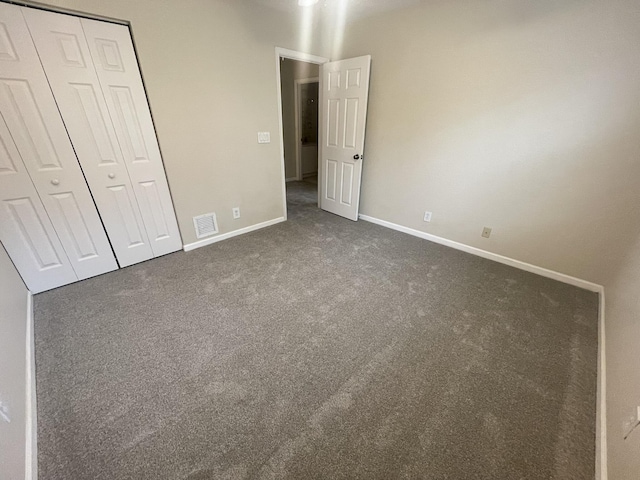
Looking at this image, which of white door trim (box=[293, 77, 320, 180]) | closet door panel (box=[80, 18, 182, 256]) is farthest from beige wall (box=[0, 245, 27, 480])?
white door trim (box=[293, 77, 320, 180])

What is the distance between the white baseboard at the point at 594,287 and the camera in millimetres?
1098

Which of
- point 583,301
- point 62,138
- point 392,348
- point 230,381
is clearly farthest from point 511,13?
point 62,138

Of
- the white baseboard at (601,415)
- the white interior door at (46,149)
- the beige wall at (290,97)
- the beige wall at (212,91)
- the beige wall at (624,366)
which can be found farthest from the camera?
→ the beige wall at (290,97)

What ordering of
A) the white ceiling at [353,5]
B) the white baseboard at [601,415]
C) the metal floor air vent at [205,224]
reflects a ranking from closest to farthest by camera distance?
the white baseboard at [601,415] < the white ceiling at [353,5] < the metal floor air vent at [205,224]

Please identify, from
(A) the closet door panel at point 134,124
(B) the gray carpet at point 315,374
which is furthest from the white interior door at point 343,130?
(A) the closet door panel at point 134,124

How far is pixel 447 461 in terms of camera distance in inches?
43.0

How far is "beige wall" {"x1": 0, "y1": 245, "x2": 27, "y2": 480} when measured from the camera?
0.94 metres

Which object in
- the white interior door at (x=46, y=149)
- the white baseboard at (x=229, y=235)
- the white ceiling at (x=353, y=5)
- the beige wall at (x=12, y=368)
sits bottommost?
the white baseboard at (x=229, y=235)

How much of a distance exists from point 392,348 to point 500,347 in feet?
2.27

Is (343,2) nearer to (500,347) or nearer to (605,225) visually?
(605,225)

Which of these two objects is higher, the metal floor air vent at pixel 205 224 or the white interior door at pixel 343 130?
the white interior door at pixel 343 130

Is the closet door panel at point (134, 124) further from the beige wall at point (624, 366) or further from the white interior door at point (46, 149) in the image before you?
the beige wall at point (624, 366)

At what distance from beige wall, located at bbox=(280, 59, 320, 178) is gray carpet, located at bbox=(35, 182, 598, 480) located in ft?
12.3

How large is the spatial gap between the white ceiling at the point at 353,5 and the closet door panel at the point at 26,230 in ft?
7.91
